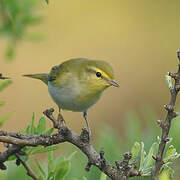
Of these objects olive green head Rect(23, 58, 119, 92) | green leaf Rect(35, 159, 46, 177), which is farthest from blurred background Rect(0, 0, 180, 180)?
green leaf Rect(35, 159, 46, 177)

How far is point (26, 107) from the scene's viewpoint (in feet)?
15.6

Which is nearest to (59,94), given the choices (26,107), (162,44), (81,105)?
(81,105)

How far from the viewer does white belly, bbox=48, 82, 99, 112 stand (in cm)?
195

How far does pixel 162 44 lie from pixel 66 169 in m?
5.90

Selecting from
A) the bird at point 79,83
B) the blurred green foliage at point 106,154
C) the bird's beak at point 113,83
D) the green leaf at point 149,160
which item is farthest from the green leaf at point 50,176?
the bird's beak at point 113,83

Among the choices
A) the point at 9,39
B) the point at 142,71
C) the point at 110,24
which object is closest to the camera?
the point at 9,39

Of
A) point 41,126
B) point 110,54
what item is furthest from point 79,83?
point 110,54

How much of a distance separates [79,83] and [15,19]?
3.35 ft

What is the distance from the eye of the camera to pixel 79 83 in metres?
2.23

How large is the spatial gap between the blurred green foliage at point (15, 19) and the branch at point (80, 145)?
0.35 meters

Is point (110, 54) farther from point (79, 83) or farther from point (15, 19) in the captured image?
point (15, 19)

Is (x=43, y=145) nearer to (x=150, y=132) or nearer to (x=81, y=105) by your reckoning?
(x=150, y=132)

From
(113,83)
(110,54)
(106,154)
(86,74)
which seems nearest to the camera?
(106,154)

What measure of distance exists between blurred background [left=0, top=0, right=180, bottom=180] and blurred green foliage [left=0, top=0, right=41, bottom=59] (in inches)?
117
